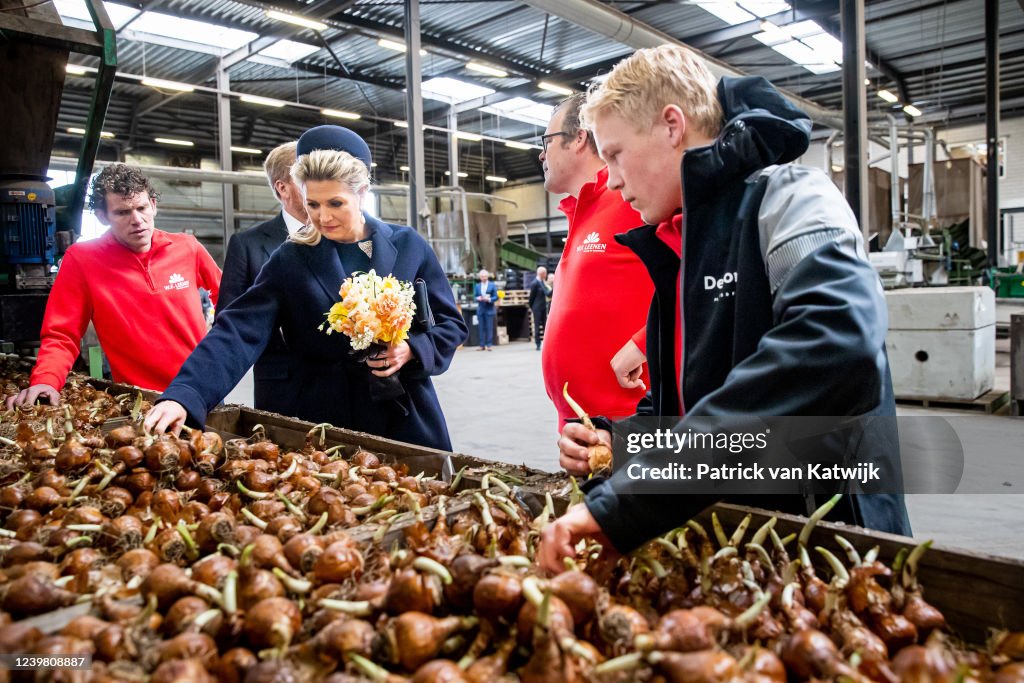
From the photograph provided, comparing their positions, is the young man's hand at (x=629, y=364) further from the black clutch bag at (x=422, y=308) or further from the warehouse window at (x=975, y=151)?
the warehouse window at (x=975, y=151)

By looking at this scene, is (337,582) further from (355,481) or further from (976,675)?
(976,675)

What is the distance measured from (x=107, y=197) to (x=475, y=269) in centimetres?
1479

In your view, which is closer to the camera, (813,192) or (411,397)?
(813,192)

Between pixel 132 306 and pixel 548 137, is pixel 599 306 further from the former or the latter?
pixel 132 306

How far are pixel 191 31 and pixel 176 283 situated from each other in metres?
11.9

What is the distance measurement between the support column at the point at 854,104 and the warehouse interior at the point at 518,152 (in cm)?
2

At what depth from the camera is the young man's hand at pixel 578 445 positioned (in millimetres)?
1675

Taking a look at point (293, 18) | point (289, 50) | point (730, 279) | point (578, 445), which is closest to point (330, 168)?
point (578, 445)

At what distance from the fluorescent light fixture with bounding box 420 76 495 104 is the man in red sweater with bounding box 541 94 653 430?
14.4 m

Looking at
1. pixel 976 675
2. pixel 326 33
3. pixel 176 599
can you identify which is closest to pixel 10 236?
pixel 176 599

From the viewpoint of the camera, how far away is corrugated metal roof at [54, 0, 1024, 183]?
39.6ft

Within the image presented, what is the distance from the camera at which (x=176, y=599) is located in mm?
1135

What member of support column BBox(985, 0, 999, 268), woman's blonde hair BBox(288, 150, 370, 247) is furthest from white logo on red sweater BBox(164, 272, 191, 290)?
support column BBox(985, 0, 999, 268)

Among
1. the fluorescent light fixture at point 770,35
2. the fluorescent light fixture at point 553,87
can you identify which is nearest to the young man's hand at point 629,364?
the fluorescent light fixture at point 770,35
